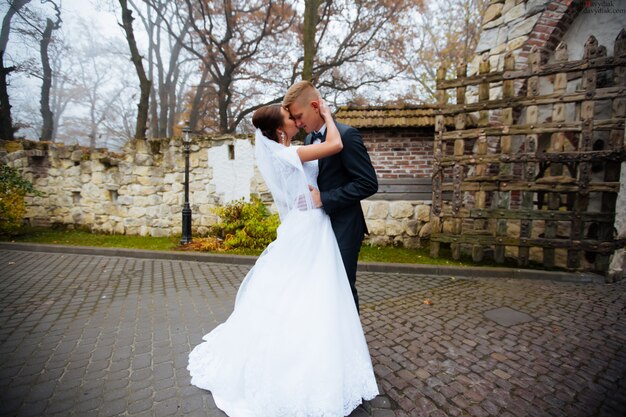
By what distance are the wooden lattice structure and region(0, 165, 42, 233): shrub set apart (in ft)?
32.3

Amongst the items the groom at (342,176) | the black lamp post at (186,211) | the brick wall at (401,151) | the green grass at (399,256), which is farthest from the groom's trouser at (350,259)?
the black lamp post at (186,211)

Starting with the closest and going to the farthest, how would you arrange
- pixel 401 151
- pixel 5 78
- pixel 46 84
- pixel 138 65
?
1. pixel 401 151
2. pixel 5 78
3. pixel 138 65
4. pixel 46 84

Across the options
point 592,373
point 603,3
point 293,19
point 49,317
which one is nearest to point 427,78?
point 293,19

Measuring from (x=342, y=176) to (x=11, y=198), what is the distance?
953 centimetres

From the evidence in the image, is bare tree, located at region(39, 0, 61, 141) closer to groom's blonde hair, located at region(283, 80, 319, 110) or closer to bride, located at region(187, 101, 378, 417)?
groom's blonde hair, located at region(283, 80, 319, 110)

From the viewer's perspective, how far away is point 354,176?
213cm

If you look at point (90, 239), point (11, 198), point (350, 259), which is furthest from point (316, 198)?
point (11, 198)

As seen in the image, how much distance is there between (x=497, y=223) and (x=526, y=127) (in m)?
1.64

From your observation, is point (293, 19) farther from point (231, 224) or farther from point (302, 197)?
point (302, 197)

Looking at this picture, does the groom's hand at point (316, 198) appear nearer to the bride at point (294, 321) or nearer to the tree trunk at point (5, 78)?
the bride at point (294, 321)

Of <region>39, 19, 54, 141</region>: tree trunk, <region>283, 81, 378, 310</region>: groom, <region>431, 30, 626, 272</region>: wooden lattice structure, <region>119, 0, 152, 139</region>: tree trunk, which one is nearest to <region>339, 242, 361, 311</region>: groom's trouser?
<region>283, 81, 378, 310</region>: groom

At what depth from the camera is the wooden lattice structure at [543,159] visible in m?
4.73

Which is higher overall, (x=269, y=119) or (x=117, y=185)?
(x=269, y=119)

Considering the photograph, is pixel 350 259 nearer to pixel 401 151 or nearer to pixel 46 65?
pixel 401 151
